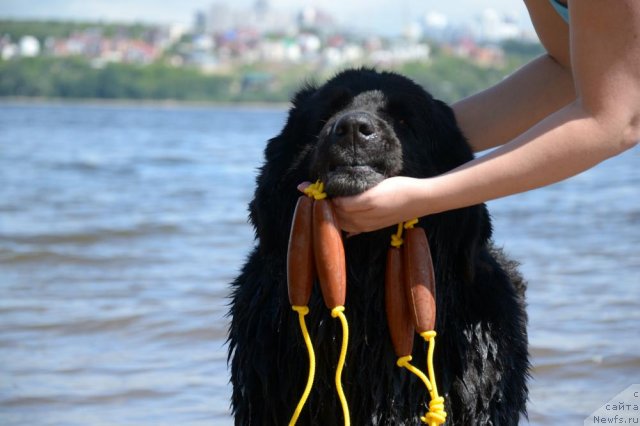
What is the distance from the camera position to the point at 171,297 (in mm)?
6367

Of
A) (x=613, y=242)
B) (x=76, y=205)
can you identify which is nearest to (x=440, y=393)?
(x=613, y=242)

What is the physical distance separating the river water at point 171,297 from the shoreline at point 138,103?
6049cm

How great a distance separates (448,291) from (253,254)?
660 millimetres

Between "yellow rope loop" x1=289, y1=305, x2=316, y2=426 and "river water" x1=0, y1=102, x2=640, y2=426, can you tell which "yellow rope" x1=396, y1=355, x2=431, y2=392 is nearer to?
"yellow rope loop" x1=289, y1=305, x2=316, y2=426

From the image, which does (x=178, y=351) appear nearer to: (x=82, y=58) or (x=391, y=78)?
(x=391, y=78)

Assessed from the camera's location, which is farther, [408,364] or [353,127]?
[408,364]

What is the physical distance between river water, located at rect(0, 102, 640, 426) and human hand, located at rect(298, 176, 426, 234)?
77.9 inches

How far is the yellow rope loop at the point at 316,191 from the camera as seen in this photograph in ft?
8.78

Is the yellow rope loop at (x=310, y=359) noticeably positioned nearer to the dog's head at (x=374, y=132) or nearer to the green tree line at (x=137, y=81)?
the dog's head at (x=374, y=132)

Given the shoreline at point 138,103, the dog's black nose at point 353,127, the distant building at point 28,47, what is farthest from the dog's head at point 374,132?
the distant building at point 28,47

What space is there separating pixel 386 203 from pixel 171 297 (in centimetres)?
410

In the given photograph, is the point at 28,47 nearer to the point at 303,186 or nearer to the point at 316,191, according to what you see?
the point at 303,186

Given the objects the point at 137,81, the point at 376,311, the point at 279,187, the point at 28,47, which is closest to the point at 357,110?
the point at 279,187

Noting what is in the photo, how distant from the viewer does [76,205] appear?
11.3 meters
